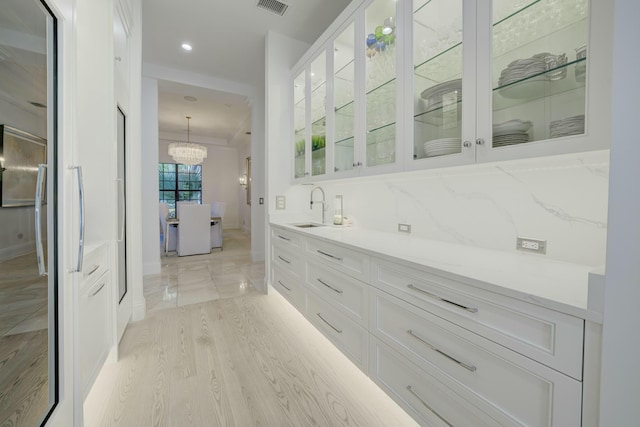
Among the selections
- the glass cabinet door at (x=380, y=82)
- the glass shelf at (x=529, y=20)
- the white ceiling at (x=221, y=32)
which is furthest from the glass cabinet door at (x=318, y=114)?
the glass shelf at (x=529, y=20)

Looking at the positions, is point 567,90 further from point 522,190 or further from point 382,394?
point 382,394

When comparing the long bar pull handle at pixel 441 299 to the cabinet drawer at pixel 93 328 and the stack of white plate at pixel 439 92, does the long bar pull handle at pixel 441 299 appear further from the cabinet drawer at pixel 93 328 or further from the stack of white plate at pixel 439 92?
the cabinet drawer at pixel 93 328

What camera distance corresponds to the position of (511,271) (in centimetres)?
97

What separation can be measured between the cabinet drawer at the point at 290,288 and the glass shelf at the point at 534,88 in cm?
177

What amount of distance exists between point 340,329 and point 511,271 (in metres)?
1.05

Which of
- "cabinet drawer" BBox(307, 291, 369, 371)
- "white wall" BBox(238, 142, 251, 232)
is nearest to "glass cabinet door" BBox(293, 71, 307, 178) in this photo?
"cabinet drawer" BBox(307, 291, 369, 371)

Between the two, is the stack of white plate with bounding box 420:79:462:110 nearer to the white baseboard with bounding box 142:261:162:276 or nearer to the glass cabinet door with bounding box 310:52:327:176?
the glass cabinet door with bounding box 310:52:327:176

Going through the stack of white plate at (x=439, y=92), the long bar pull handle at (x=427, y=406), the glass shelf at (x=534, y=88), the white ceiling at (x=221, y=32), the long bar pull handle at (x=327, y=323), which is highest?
the white ceiling at (x=221, y=32)

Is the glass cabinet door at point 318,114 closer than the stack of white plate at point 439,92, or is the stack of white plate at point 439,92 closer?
the stack of white plate at point 439,92

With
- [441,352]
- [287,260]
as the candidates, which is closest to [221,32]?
[287,260]

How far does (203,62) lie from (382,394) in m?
4.31

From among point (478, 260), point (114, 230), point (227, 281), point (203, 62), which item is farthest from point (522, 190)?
point (203, 62)

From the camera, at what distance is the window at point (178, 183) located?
27.4ft

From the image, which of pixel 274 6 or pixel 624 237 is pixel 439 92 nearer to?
pixel 624 237
